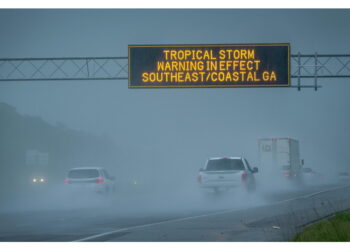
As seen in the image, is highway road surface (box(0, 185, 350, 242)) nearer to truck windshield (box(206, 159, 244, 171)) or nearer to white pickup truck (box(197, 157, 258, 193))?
white pickup truck (box(197, 157, 258, 193))

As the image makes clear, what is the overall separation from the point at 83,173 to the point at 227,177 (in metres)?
6.95

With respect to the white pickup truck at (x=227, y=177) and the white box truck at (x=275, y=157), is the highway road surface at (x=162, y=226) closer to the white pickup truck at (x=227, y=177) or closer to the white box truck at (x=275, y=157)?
the white pickup truck at (x=227, y=177)

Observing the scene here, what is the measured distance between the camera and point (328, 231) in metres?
15.4

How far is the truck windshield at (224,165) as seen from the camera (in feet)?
109

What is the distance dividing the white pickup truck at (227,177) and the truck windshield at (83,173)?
202 inches

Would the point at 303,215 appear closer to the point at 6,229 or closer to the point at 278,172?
the point at 6,229

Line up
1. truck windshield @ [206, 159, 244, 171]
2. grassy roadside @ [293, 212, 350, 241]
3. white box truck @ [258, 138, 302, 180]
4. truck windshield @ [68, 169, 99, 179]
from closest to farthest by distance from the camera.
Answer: grassy roadside @ [293, 212, 350, 241], truck windshield @ [206, 159, 244, 171], truck windshield @ [68, 169, 99, 179], white box truck @ [258, 138, 302, 180]

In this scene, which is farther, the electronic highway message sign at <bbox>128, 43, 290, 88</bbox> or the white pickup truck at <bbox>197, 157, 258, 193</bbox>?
the white pickup truck at <bbox>197, 157, 258, 193</bbox>

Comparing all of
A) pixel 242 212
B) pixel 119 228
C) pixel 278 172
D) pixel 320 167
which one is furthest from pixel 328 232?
pixel 320 167

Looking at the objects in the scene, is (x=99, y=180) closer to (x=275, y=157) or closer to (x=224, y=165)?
(x=224, y=165)

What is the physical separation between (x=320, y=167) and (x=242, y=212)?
5450 inches

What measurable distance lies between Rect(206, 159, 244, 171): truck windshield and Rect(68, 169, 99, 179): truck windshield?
205 inches

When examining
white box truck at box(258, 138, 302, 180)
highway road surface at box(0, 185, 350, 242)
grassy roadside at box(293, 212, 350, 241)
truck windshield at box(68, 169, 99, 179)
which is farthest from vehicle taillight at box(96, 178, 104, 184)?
grassy roadside at box(293, 212, 350, 241)

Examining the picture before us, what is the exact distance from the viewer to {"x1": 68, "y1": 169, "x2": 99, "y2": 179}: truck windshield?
34438 millimetres
